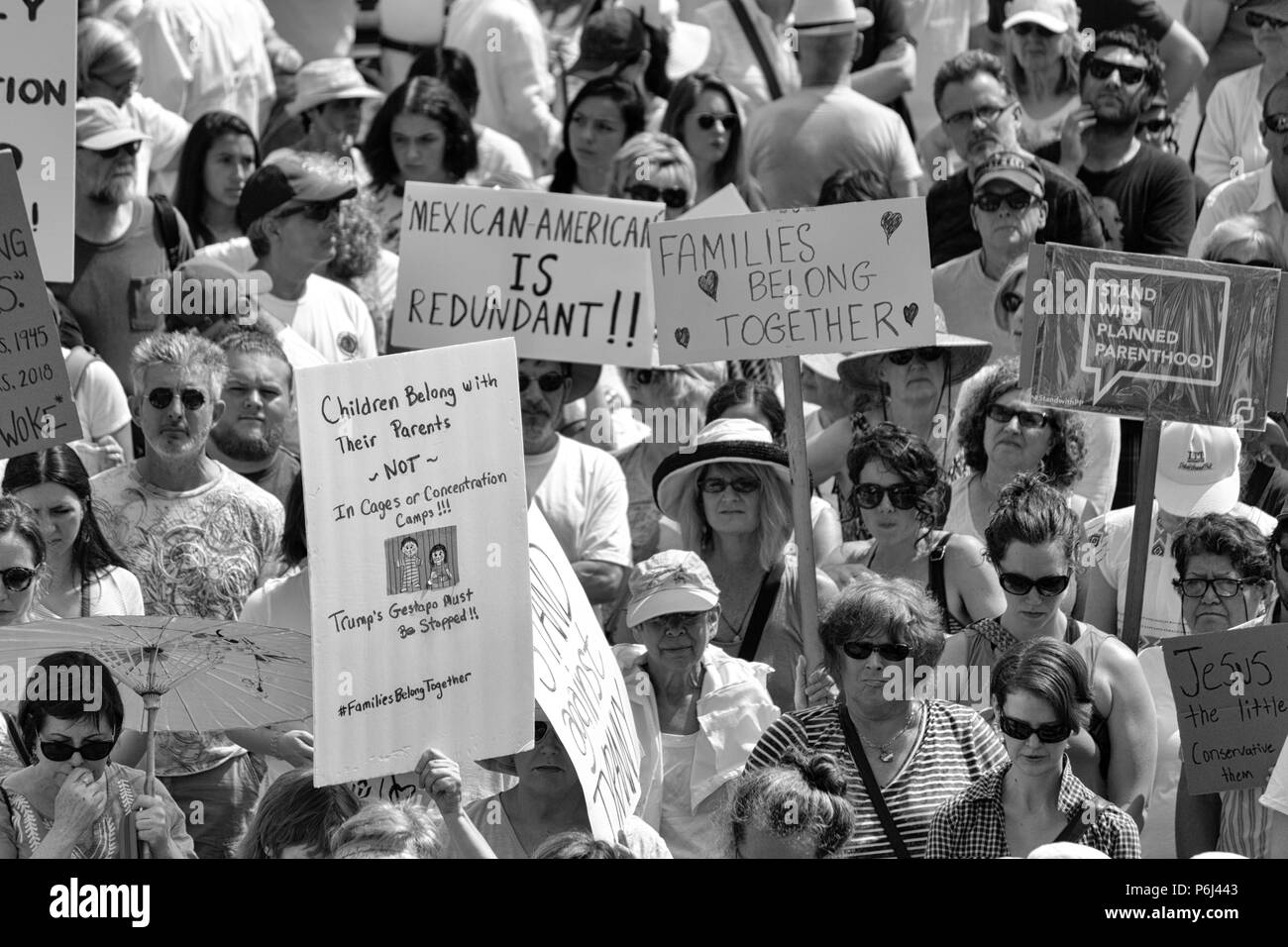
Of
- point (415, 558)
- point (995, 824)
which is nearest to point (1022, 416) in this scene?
point (995, 824)

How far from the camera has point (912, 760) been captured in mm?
6598

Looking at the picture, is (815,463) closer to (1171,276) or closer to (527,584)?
(1171,276)

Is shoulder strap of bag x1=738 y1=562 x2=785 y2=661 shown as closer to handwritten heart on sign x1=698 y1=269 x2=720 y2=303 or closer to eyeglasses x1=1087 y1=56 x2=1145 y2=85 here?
handwritten heart on sign x1=698 y1=269 x2=720 y2=303

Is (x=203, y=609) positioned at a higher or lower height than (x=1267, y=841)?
higher

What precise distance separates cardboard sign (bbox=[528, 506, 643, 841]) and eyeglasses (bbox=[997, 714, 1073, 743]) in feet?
2.88

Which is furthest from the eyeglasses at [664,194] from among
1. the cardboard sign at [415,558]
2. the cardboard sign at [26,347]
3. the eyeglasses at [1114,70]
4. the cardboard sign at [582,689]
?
the cardboard sign at [415,558]

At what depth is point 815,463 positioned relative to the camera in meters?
8.99

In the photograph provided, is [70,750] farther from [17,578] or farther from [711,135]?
[711,135]

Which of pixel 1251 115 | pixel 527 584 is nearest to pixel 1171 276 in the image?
pixel 527 584

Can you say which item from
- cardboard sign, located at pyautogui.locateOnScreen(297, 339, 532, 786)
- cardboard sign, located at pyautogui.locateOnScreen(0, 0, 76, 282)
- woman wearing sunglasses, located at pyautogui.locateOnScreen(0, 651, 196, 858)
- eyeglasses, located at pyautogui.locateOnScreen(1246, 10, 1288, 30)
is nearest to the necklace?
cardboard sign, located at pyautogui.locateOnScreen(297, 339, 532, 786)

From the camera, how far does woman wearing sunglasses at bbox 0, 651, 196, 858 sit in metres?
6.25

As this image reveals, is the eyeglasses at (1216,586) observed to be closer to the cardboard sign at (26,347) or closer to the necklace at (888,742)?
the necklace at (888,742)

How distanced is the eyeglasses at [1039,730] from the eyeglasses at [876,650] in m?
0.40
